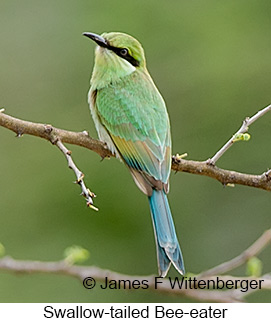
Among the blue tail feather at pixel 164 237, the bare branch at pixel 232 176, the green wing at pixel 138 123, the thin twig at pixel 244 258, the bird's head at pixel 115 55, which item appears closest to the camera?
the thin twig at pixel 244 258

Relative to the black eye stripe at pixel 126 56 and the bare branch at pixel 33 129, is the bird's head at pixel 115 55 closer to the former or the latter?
the black eye stripe at pixel 126 56

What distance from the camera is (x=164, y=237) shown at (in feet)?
9.20

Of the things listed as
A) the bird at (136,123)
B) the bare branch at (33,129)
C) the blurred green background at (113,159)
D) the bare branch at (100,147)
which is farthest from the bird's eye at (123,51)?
the blurred green background at (113,159)

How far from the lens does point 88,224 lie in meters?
5.04

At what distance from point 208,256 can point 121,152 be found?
6.64 ft

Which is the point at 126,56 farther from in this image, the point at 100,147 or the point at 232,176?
the point at 232,176

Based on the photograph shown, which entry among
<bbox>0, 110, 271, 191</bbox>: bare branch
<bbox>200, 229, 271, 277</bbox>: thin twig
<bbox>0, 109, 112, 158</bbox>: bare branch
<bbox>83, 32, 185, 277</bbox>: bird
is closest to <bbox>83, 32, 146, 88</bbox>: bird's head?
<bbox>83, 32, 185, 277</bbox>: bird

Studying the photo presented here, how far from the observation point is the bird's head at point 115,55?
325 cm

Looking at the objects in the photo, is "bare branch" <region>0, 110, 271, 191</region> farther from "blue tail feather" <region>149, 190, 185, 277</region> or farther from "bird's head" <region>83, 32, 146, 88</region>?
"bird's head" <region>83, 32, 146, 88</region>

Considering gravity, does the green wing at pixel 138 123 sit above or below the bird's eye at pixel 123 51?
below

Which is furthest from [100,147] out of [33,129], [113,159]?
[113,159]

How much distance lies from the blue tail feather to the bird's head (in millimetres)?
613

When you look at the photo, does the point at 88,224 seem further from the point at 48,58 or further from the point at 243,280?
the point at 243,280

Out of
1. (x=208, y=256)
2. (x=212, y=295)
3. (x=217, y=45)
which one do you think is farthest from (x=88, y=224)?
(x=212, y=295)
